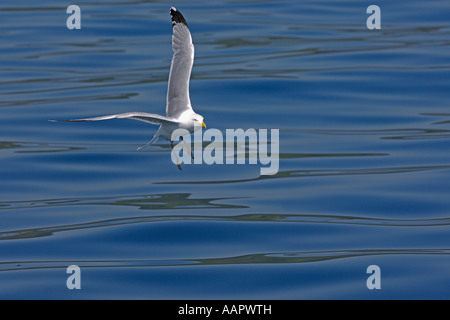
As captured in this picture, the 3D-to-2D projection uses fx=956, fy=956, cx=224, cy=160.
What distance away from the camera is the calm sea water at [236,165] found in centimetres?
1059

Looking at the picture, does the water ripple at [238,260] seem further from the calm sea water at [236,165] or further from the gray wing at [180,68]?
the gray wing at [180,68]

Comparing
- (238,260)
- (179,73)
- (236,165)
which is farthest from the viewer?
(236,165)

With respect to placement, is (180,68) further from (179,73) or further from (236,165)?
(236,165)

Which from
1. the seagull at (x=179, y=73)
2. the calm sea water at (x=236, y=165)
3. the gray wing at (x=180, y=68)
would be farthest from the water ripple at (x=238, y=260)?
the gray wing at (x=180, y=68)

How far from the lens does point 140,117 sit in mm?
9258

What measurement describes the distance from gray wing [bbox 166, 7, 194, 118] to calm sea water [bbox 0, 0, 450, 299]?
1.66 metres

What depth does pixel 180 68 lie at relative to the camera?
1117cm

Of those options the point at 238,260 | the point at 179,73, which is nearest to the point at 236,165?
the point at 179,73

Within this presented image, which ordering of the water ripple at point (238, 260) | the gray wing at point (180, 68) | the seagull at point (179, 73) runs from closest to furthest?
the water ripple at point (238, 260) < the seagull at point (179, 73) < the gray wing at point (180, 68)

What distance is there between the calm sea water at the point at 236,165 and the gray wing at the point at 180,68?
1655 mm

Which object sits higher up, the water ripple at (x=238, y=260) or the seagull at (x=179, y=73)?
the seagull at (x=179, y=73)

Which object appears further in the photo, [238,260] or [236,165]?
[236,165]

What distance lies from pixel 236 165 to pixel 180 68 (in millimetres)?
3517
